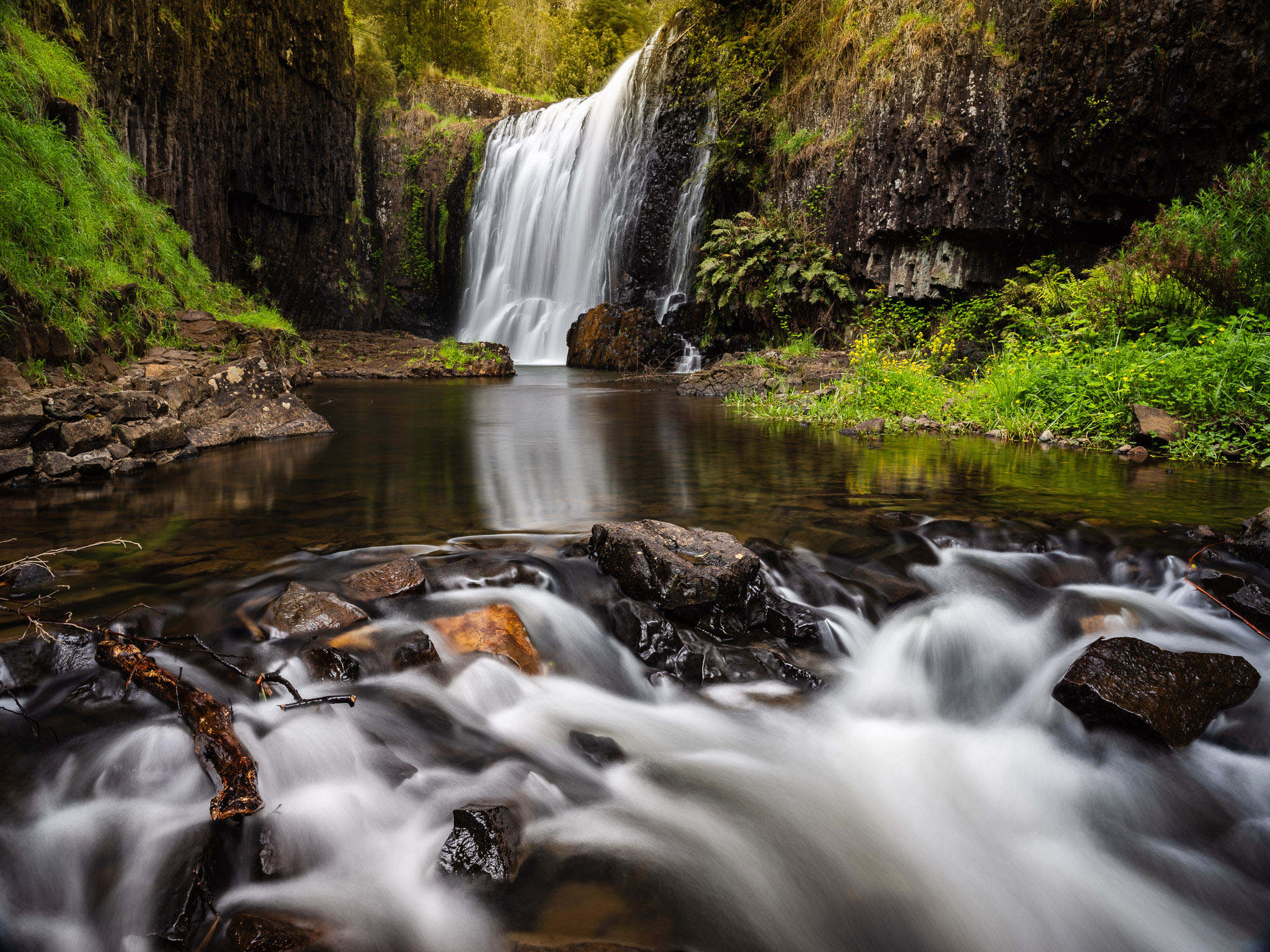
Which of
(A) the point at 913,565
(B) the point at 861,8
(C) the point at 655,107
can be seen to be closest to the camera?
(A) the point at 913,565

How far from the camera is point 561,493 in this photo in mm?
4820

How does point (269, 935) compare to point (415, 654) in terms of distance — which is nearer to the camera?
point (269, 935)

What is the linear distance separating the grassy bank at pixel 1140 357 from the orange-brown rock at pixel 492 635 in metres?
5.79

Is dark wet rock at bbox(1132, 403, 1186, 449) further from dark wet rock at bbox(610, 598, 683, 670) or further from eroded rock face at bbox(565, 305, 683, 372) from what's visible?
eroded rock face at bbox(565, 305, 683, 372)

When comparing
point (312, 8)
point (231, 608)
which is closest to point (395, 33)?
point (312, 8)

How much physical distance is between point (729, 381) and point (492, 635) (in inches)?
407

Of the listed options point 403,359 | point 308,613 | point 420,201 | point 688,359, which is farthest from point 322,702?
point 420,201

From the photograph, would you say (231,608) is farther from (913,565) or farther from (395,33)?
(395,33)

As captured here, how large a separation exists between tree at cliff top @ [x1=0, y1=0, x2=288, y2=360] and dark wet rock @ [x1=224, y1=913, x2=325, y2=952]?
5.80 meters

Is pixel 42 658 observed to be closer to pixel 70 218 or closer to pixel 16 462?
pixel 16 462

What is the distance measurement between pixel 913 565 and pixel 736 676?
126cm

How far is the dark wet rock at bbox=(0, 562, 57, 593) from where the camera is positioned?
280cm

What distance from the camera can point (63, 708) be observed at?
2.04m

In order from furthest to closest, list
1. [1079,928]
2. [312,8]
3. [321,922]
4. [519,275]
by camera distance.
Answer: [519,275]
[312,8]
[1079,928]
[321,922]
